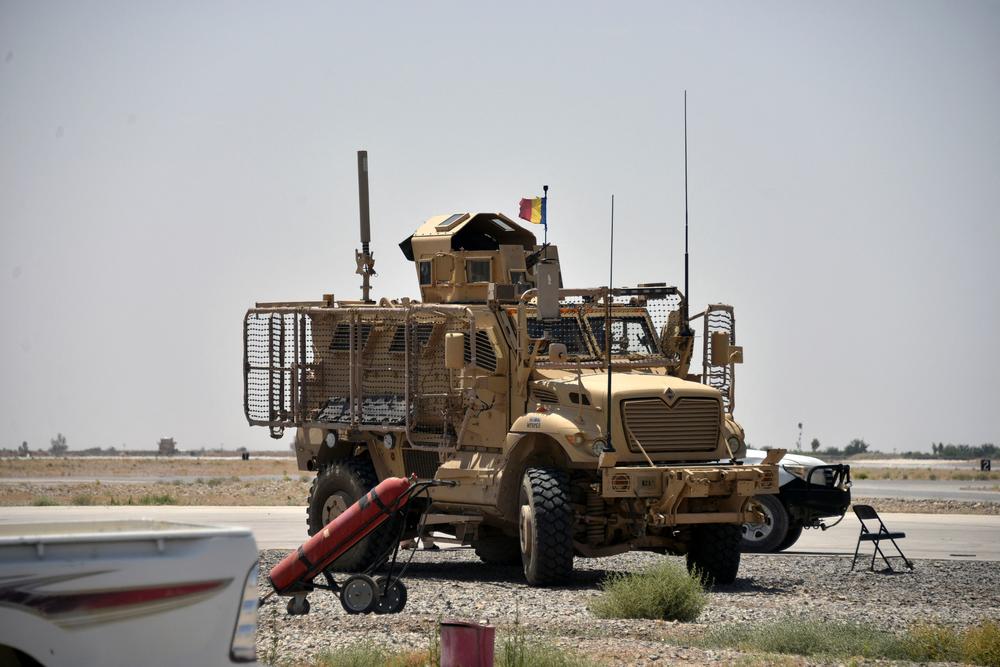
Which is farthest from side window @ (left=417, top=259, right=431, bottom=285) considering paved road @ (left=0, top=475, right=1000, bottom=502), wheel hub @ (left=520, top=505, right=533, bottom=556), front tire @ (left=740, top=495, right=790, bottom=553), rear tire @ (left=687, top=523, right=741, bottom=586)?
paved road @ (left=0, top=475, right=1000, bottom=502)

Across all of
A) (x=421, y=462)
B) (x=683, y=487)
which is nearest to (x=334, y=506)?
(x=421, y=462)

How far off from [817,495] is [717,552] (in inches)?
163

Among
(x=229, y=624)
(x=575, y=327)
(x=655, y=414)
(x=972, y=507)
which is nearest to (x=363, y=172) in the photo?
(x=575, y=327)

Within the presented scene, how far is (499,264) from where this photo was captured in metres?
19.4

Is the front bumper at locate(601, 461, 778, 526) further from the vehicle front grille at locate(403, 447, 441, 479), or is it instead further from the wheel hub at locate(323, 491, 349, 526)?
the wheel hub at locate(323, 491, 349, 526)

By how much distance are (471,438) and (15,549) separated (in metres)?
11.8

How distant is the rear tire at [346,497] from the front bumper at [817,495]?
5.84 meters

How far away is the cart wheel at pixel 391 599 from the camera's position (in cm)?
1311

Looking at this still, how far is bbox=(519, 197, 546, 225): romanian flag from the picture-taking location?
2003 centimetres

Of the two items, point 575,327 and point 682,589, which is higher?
point 575,327

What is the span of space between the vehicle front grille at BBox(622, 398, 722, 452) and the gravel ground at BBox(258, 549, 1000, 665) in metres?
1.66

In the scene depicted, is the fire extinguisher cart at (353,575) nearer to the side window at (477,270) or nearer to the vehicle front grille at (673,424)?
the vehicle front grille at (673,424)

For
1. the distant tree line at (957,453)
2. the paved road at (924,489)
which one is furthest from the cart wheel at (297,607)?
the distant tree line at (957,453)

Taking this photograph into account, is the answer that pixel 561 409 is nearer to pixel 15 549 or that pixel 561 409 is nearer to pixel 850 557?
pixel 850 557
